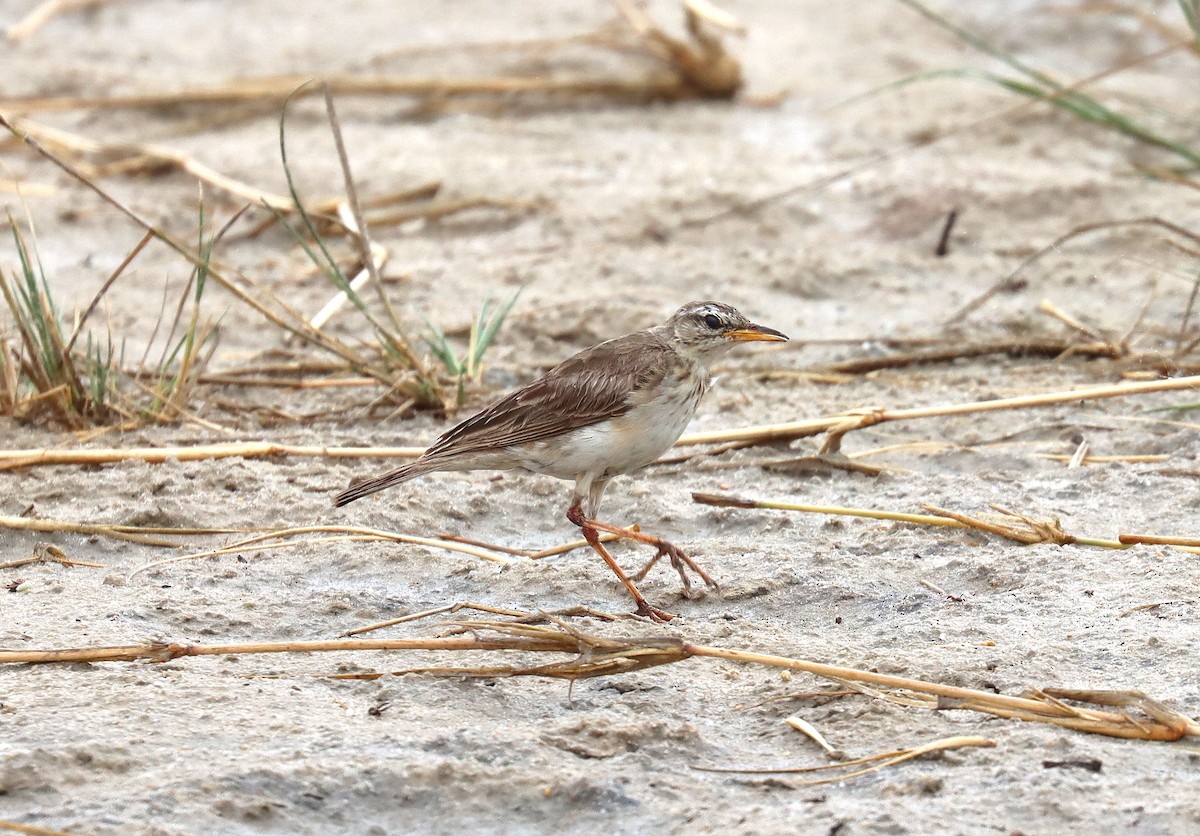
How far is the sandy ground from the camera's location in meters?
3.15

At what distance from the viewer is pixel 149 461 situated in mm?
5145

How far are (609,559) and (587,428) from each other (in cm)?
41

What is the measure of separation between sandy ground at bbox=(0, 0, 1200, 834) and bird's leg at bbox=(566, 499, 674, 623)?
0.08 meters

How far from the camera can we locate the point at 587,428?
4.60 meters

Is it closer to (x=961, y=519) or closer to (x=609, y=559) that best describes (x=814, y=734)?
(x=609, y=559)

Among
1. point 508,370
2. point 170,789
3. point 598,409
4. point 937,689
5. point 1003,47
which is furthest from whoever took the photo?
point 1003,47

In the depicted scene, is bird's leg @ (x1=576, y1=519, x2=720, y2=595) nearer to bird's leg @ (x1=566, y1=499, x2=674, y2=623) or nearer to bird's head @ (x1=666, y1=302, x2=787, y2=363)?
bird's leg @ (x1=566, y1=499, x2=674, y2=623)

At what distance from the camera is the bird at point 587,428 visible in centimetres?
457

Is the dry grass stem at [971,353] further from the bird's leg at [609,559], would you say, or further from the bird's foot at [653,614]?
the bird's foot at [653,614]

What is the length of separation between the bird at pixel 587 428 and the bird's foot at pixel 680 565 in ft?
0.18

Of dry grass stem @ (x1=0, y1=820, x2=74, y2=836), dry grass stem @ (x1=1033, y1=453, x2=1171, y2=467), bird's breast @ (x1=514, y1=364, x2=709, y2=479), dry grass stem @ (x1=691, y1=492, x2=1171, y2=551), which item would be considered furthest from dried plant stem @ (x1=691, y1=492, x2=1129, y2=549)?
dry grass stem @ (x1=0, y1=820, x2=74, y2=836)

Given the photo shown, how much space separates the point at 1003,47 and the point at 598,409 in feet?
22.7

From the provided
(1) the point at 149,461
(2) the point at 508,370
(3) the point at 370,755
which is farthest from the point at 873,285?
(3) the point at 370,755

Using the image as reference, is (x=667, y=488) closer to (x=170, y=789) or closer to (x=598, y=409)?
(x=598, y=409)
